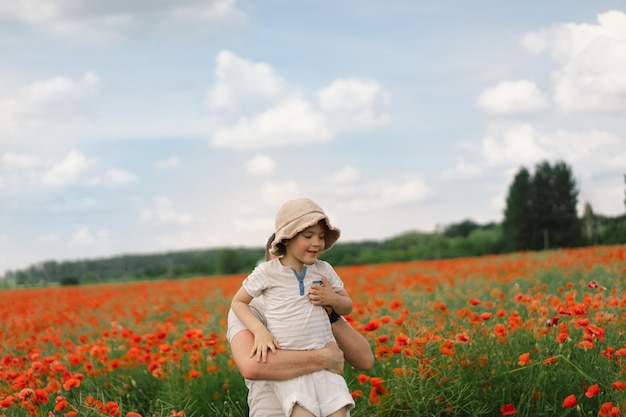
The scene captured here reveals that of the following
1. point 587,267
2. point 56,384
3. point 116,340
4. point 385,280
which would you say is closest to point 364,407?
point 56,384

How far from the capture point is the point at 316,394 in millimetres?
3092

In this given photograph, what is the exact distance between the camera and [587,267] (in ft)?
31.0

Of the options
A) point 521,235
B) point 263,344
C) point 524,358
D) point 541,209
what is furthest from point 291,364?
point 541,209

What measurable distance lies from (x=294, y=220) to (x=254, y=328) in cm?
52

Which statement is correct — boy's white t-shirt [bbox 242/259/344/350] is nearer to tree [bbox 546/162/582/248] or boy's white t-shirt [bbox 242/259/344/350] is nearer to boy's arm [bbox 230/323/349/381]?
boy's arm [bbox 230/323/349/381]

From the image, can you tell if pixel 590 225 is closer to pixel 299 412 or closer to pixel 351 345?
pixel 351 345

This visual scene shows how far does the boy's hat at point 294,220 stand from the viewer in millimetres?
3033

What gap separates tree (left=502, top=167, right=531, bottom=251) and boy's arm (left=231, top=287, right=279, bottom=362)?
3850 cm

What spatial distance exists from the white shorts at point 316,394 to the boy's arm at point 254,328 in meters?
0.17

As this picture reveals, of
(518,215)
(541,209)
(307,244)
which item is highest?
(541,209)

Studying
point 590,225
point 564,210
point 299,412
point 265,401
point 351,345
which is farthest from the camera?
point 564,210

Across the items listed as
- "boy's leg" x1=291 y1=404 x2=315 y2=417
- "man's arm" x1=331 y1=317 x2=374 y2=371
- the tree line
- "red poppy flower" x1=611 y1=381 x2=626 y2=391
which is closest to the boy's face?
"man's arm" x1=331 y1=317 x2=374 y2=371

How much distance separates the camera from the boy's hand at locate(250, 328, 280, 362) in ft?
10.00

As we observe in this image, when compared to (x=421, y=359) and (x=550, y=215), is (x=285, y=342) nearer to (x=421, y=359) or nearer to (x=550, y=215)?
(x=421, y=359)
